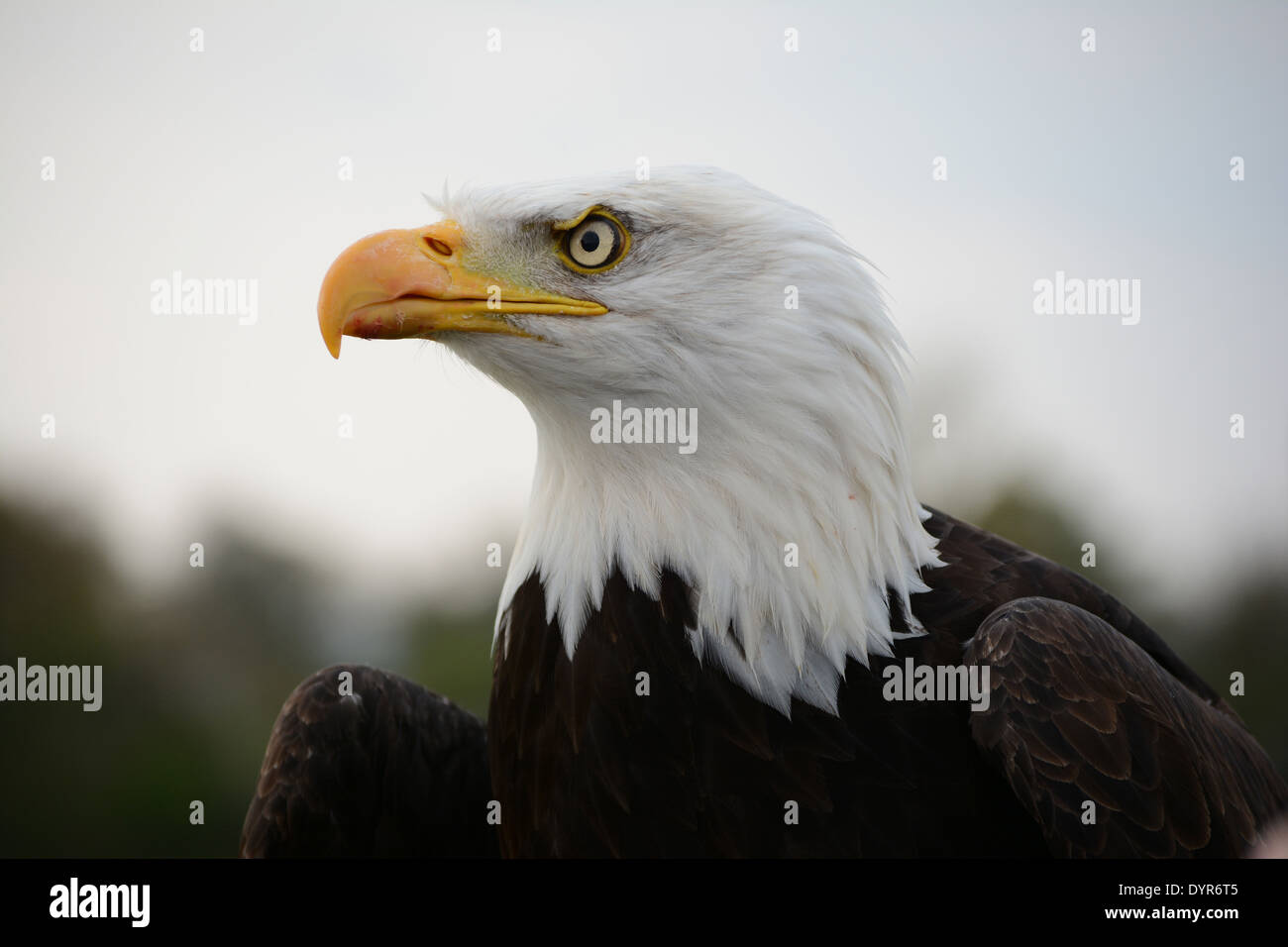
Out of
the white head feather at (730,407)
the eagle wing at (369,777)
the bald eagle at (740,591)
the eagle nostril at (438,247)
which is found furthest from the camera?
the eagle wing at (369,777)

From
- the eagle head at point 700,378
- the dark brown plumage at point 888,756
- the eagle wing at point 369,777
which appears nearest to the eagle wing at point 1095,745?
the dark brown plumage at point 888,756

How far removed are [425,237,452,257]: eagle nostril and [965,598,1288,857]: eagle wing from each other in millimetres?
1603

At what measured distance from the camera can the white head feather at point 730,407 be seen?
8.36 ft

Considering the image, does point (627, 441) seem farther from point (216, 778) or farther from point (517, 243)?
point (216, 778)

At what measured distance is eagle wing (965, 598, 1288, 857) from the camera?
7.58ft

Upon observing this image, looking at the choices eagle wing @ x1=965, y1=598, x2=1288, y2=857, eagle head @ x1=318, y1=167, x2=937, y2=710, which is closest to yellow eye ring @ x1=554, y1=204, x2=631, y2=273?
eagle head @ x1=318, y1=167, x2=937, y2=710

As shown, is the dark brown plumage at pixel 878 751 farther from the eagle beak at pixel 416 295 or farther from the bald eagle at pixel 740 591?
the eagle beak at pixel 416 295

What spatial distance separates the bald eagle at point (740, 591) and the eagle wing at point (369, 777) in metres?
0.86

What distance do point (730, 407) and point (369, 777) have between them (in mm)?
1837

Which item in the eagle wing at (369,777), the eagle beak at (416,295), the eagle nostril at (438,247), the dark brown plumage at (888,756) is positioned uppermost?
the eagle nostril at (438,247)

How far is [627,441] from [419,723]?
1.52 metres

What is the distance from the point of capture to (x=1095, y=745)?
93.0 inches

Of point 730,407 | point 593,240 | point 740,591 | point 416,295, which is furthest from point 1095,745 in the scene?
point 416,295

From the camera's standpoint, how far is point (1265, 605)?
9992mm
